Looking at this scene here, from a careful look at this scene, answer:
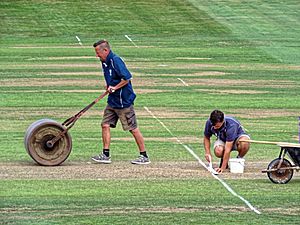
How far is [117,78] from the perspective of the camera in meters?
17.9

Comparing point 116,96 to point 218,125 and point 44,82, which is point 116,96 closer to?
point 218,125

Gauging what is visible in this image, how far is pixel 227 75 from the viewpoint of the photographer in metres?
33.5

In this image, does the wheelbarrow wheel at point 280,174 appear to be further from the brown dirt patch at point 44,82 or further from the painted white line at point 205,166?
the brown dirt patch at point 44,82

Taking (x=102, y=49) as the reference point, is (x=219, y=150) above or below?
below

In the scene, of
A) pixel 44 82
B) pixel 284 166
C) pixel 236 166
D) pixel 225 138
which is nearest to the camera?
pixel 284 166

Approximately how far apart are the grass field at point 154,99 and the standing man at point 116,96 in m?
0.31

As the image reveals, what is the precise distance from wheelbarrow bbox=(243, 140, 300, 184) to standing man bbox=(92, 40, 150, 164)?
2664mm

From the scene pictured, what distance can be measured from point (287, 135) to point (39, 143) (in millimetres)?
5899

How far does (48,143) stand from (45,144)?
0.08 meters

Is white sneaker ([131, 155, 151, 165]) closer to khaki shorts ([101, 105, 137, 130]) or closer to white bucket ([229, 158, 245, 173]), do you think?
khaki shorts ([101, 105, 137, 130])

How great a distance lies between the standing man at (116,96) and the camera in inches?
699

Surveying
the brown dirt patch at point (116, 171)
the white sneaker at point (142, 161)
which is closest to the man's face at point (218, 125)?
the brown dirt patch at point (116, 171)

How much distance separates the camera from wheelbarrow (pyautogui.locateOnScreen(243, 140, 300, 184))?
51.2 ft

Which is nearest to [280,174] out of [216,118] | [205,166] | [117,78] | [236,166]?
[236,166]
